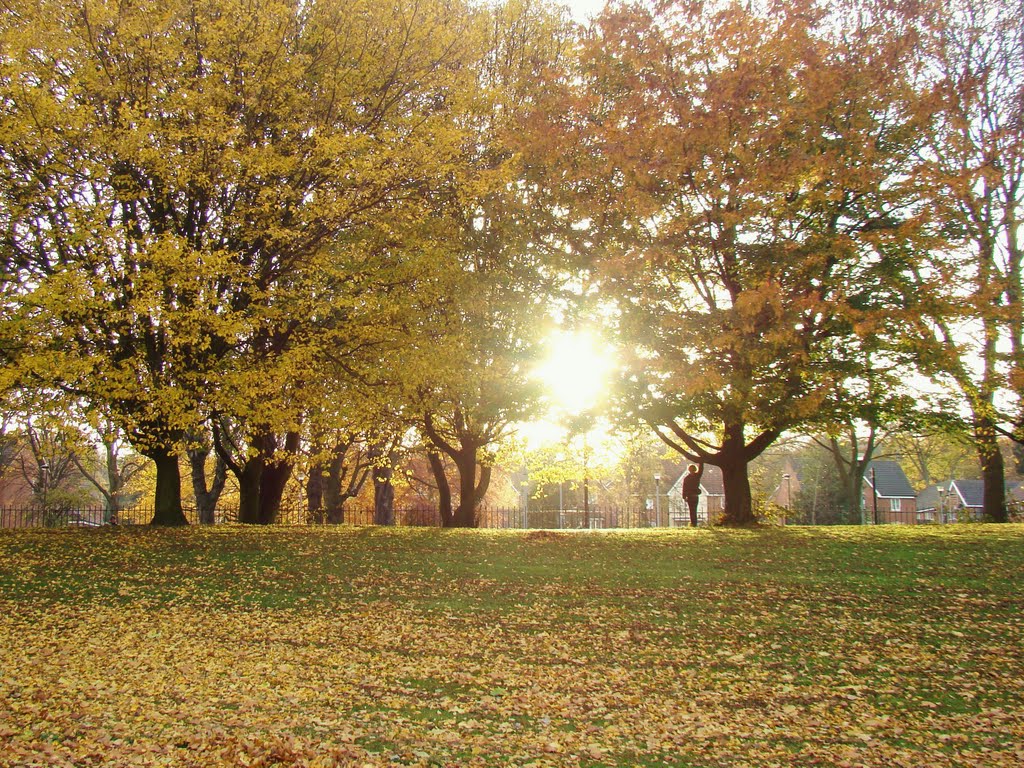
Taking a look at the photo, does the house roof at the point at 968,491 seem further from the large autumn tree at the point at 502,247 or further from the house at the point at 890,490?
the large autumn tree at the point at 502,247

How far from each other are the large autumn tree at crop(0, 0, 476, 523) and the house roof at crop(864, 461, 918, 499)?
57.8 m

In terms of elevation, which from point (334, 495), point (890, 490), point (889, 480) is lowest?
point (890, 490)

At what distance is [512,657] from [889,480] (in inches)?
2595

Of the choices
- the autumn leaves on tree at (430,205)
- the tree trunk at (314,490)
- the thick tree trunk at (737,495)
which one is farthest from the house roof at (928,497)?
the autumn leaves on tree at (430,205)

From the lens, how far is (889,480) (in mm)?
66125

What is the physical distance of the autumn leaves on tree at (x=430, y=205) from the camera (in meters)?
13.6

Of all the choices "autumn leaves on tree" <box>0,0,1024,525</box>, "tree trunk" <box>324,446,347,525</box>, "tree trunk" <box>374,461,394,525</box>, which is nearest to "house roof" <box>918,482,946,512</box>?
"tree trunk" <box>374,461,394,525</box>

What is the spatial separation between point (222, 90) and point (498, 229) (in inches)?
252

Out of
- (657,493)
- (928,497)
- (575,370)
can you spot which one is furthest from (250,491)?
(928,497)

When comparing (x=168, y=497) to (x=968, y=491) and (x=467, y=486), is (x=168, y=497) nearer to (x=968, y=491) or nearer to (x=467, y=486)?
(x=467, y=486)

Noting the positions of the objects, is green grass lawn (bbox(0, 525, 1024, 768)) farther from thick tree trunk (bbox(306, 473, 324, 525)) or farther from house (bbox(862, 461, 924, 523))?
house (bbox(862, 461, 924, 523))

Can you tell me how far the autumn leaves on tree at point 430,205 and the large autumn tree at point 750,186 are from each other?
0.06 metres

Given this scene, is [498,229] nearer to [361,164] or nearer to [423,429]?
[361,164]

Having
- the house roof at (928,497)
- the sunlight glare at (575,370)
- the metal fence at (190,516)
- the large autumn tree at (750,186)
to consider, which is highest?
the large autumn tree at (750,186)
